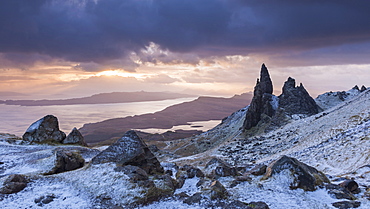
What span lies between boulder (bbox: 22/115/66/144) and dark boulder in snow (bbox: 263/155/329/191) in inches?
1947

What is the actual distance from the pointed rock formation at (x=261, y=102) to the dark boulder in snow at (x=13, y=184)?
3525 inches

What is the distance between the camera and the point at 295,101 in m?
104

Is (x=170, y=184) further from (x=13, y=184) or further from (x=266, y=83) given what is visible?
(x=266, y=83)

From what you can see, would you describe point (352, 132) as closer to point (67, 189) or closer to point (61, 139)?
point (67, 189)

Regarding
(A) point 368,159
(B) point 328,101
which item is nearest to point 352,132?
(A) point 368,159

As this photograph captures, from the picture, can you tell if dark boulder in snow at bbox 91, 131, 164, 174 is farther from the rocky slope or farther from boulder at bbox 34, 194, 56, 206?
boulder at bbox 34, 194, 56, 206

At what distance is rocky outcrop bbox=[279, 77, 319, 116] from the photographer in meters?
98.7

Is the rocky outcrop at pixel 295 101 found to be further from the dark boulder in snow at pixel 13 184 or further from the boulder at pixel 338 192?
the dark boulder in snow at pixel 13 184

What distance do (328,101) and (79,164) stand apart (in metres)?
143

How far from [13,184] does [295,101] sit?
107 m

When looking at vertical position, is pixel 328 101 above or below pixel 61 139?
above

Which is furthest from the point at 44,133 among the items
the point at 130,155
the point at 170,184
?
the point at 170,184

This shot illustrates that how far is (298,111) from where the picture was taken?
98.5 m

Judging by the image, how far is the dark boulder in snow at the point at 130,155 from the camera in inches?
958
